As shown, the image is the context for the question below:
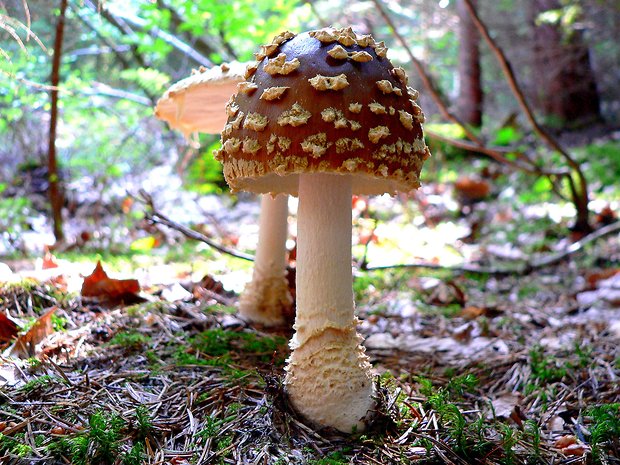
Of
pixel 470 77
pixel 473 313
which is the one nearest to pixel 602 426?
pixel 473 313

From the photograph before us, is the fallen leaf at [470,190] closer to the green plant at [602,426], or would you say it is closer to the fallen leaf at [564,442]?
the green plant at [602,426]

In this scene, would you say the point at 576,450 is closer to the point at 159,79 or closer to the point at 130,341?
the point at 130,341

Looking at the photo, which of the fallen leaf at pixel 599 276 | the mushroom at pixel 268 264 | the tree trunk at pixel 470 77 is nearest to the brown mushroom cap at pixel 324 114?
the mushroom at pixel 268 264

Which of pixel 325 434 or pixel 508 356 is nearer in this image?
pixel 325 434

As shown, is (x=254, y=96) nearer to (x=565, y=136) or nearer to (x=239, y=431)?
(x=239, y=431)

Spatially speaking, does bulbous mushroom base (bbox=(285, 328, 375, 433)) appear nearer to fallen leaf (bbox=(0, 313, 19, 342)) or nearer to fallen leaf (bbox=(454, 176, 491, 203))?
fallen leaf (bbox=(0, 313, 19, 342))

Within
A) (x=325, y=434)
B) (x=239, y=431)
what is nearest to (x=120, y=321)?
(x=239, y=431)
